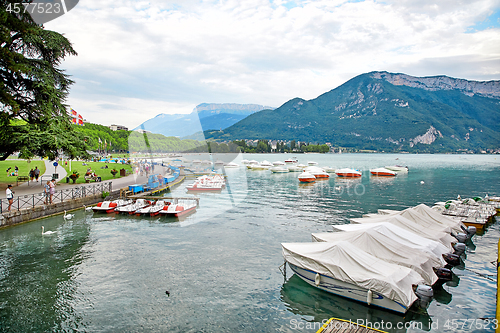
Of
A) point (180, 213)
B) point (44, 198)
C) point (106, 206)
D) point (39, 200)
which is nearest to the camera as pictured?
point (39, 200)

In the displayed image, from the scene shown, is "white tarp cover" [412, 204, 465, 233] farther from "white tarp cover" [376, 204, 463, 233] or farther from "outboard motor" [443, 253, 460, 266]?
"outboard motor" [443, 253, 460, 266]

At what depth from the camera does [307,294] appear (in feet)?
41.2

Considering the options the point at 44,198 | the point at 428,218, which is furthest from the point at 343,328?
the point at 44,198

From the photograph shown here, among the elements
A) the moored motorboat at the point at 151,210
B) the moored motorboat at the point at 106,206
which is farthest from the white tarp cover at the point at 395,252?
the moored motorboat at the point at 106,206

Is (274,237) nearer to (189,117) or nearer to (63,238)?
(63,238)

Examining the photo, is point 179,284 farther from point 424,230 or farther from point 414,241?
point 424,230

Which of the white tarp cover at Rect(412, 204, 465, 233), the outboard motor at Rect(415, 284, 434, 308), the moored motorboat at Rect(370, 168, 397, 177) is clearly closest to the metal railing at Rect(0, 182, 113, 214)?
the outboard motor at Rect(415, 284, 434, 308)

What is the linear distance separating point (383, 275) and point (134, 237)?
16.5 m

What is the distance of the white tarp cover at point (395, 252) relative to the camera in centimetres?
1244

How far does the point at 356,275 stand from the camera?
11.3m

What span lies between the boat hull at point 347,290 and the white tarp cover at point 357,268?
0.85 ft

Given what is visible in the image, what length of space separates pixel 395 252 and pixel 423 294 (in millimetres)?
2404

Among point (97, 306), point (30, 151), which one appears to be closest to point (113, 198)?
point (30, 151)

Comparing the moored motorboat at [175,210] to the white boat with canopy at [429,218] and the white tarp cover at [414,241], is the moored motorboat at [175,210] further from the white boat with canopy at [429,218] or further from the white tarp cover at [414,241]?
the white boat with canopy at [429,218]
